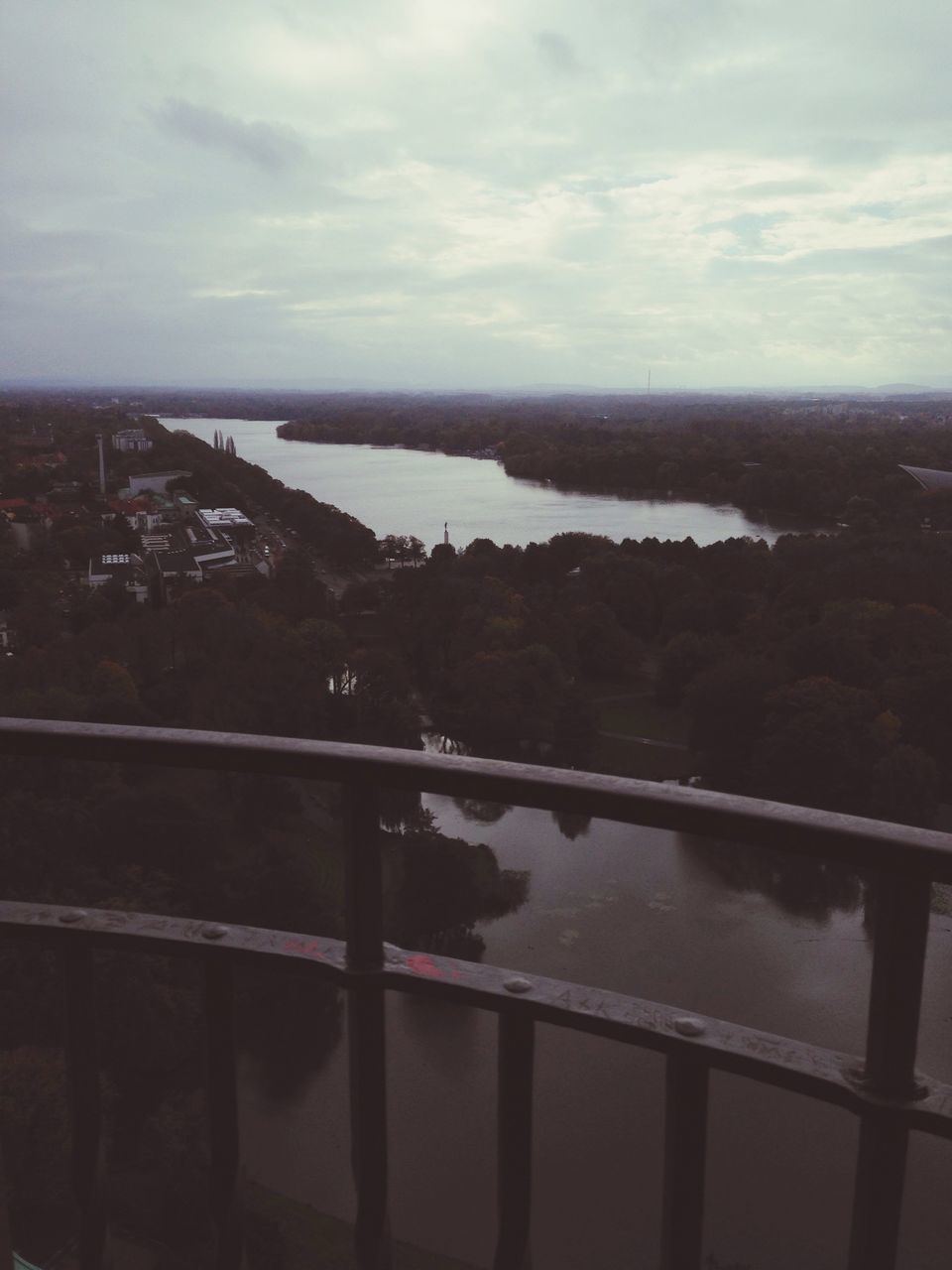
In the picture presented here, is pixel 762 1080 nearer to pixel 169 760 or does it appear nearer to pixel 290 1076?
pixel 169 760

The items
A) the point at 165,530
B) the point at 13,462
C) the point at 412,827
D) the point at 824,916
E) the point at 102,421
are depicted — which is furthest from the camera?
the point at 102,421

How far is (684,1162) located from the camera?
89 centimetres

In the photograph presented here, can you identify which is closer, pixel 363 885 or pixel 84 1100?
pixel 363 885

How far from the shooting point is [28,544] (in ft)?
62.9

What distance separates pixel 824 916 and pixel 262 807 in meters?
2.30

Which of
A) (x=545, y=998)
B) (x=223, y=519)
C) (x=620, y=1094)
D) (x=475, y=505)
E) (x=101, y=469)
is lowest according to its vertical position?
(x=475, y=505)

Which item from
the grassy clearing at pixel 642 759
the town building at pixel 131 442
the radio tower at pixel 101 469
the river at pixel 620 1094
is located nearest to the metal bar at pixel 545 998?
the river at pixel 620 1094

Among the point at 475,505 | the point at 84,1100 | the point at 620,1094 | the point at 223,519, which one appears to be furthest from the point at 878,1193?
the point at 475,505

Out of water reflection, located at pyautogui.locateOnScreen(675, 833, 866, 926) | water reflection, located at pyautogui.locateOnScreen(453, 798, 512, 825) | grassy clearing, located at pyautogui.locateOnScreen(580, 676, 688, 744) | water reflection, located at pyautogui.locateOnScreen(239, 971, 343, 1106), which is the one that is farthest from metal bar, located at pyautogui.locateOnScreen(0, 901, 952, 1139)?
grassy clearing, located at pyautogui.locateOnScreen(580, 676, 688, 744)

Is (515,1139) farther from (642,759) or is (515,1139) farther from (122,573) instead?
(122,573)

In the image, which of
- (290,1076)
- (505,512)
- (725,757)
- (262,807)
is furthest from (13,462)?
(290,1076)

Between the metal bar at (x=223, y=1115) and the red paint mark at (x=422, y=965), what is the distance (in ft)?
0.57

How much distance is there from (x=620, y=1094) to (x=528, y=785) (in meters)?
2.55

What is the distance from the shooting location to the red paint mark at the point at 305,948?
0.94 metres
